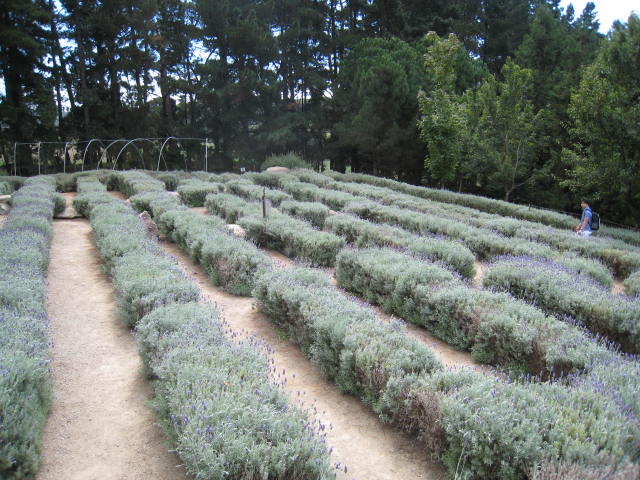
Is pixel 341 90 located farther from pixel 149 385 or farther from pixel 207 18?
pixel 149 385

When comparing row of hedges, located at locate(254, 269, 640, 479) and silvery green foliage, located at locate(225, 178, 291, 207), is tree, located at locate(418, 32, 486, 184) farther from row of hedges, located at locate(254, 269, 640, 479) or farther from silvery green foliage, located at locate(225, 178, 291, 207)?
row of hedges, located at locate(254, 269, 640, 479)

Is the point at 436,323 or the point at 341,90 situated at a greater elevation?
the point at 341,90

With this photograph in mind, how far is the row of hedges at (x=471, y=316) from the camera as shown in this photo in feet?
14.3

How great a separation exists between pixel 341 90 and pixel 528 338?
89.2 feet

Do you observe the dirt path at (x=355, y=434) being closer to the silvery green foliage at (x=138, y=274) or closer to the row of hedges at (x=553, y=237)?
the silvery green foliage at (x=138, y=274)

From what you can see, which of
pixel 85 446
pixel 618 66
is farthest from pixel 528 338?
pixel 618 66

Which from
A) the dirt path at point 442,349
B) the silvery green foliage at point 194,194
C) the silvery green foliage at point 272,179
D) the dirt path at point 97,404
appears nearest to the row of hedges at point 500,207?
the silvery green foliage at point 272,179

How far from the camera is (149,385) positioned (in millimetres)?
4391

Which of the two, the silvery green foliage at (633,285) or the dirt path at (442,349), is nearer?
the dirt path at (442,349)

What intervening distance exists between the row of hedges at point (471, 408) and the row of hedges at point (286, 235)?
4016 millimetres

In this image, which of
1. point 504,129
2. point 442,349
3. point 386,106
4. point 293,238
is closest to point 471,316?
point 442,349

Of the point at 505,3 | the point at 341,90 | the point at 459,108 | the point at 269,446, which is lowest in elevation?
the point at 269,446

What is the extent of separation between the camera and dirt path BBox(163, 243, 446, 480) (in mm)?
3279

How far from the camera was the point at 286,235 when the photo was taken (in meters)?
9.64
